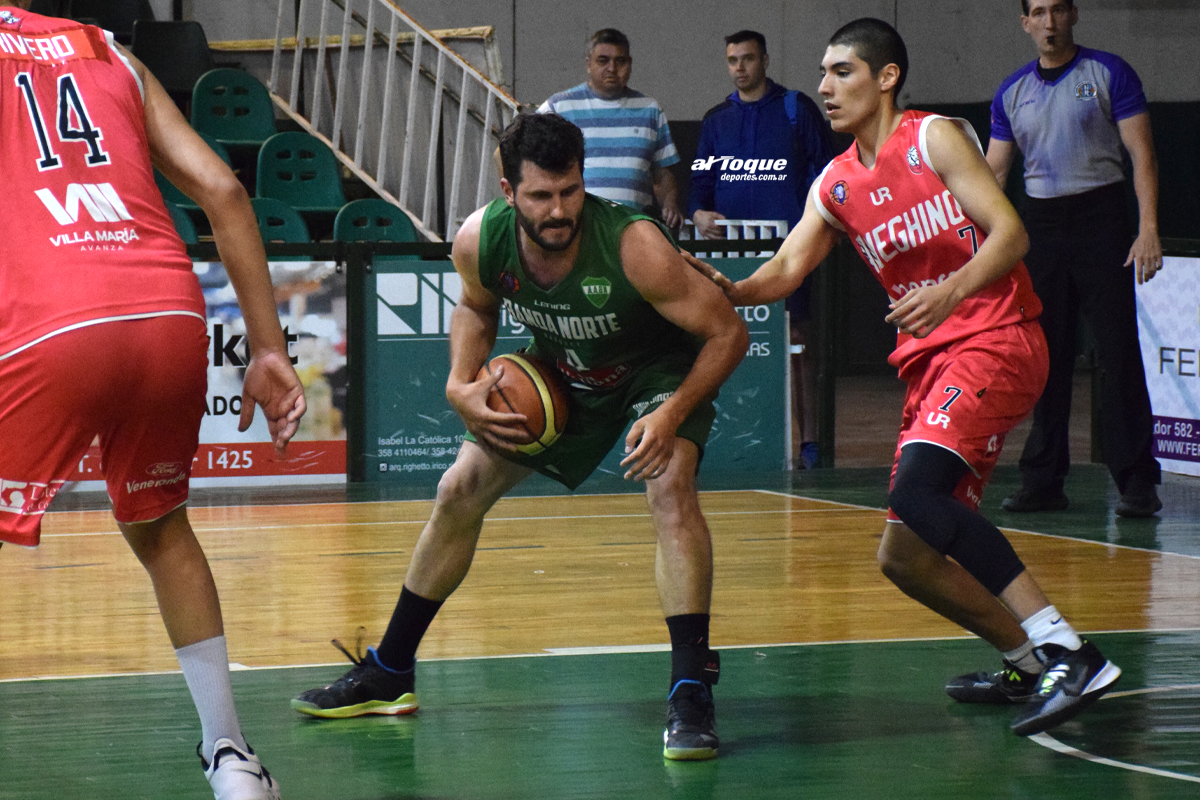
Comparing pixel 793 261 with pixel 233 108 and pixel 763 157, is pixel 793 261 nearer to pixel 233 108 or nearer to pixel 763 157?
pixel 763 157

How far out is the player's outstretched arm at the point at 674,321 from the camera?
3.74 meters

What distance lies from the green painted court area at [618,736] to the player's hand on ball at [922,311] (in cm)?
96

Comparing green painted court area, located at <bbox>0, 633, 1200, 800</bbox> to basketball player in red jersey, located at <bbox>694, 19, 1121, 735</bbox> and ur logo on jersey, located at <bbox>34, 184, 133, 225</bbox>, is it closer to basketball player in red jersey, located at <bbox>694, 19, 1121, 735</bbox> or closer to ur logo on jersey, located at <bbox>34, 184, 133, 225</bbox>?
basketball player in red jersey, located at <bbox>694, 19, 1121, 735</bbox>

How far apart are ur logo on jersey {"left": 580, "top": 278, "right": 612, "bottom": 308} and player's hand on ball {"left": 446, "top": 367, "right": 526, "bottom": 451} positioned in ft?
1.06

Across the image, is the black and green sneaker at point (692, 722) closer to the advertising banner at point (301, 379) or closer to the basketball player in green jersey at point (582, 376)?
the basketball player in green jersey at point (582, 376)

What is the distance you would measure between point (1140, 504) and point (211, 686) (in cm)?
535

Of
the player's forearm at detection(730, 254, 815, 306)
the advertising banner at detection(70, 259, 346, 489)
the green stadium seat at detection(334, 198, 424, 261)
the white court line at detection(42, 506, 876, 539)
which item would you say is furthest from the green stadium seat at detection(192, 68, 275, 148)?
the player's forearm at detection(730, 254, 815, 306)

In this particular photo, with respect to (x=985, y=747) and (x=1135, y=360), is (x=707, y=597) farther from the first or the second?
(x=1135, y=360)

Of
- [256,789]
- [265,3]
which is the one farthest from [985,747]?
[265,3]

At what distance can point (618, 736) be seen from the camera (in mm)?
3854

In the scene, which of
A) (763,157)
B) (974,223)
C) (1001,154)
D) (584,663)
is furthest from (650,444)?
(763,157)

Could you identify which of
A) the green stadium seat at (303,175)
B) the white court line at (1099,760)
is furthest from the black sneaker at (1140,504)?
the green stadium seat at (303,175)

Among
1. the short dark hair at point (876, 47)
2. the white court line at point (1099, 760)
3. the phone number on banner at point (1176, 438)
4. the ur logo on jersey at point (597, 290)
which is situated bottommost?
the phone number on banner at point (1176, 438)

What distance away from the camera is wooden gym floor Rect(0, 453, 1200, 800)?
3.53 metres
